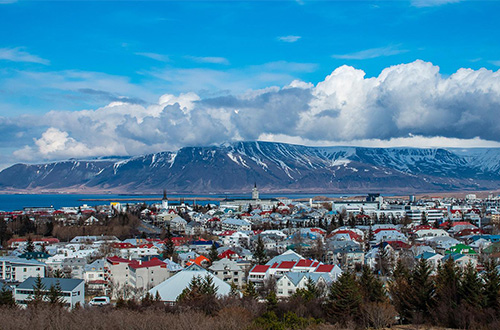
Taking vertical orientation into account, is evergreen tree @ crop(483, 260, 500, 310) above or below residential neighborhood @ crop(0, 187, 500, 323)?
above

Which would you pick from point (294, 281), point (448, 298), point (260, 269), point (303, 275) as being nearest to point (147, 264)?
point (260, 269)

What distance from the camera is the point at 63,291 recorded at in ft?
90.8

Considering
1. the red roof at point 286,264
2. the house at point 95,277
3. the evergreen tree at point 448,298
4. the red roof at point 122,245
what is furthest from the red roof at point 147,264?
the evergreen tree at point 448,298

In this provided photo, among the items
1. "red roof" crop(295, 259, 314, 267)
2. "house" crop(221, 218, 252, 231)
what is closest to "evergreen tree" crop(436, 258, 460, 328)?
"red roof" crop(295, 259, 314, 267)

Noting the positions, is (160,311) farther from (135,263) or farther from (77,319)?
(135,263)

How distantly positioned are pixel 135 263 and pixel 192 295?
10.9 metres

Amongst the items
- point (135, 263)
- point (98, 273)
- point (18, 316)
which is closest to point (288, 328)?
point (18, 316)

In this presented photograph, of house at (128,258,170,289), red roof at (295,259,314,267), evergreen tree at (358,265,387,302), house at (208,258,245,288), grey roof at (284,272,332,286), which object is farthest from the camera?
house at (208,258,245,288)

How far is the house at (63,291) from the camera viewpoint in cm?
2758

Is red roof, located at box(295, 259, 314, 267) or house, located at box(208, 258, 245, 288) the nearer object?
red roof, located at box(295, 259, 314, 267)

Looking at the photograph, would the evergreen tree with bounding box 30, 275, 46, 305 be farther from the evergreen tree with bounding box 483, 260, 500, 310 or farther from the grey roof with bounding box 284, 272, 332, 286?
the evergreen tree with bounding box 483, 260, 500, 310

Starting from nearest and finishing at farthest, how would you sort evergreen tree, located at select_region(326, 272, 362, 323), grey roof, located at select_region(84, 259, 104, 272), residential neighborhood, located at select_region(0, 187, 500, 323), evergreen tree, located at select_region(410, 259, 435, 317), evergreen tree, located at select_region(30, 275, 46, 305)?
evergreen tree, located at select_region(326, 272, 362, 323) < evergreen tree, located at select_region(410, 259, 435, 317) < evergreen tree, located at select_region(30, 275, 46, 305) < residential neighborhood, located at select_region(0, 187, 500, 323) < grey roof, located at select_region(84, 259, 104, 272)

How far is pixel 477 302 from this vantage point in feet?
69.6

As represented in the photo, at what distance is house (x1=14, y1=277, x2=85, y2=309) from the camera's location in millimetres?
27578
